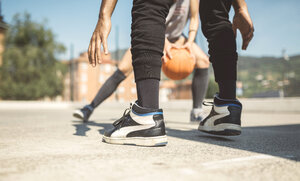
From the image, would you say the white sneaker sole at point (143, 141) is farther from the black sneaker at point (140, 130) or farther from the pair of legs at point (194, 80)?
the pair of legs at point (194, 80)

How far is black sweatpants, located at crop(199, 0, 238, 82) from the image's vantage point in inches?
65.2

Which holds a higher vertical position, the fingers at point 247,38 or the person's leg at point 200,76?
the fingers at point 247,38

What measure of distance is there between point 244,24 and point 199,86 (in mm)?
1249

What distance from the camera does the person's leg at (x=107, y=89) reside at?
290 cm

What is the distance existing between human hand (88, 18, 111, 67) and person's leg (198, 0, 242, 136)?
72cm

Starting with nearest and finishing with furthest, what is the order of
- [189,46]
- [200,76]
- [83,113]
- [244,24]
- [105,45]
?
[105,45] < [244,24] < [189,46] < [83,113] < [200,76]

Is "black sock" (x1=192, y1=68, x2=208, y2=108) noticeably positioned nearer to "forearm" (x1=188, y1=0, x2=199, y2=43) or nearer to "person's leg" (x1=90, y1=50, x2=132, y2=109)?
"forearm" (x1=188, y1=0, x2=199, y2=43)

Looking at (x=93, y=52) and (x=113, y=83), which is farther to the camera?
(x=113, y=83)

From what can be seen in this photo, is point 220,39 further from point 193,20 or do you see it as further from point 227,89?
point 193,20

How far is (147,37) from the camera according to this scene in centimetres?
135

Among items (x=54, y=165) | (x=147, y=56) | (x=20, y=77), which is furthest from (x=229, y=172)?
(x=20, y=77)

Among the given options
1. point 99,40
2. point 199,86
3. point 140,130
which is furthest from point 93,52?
point 199,86

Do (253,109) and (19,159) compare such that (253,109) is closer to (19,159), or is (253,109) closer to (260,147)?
(260,147)

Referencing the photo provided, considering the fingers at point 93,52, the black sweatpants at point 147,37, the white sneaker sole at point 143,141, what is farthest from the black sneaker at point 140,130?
the fingers at point 93,52
